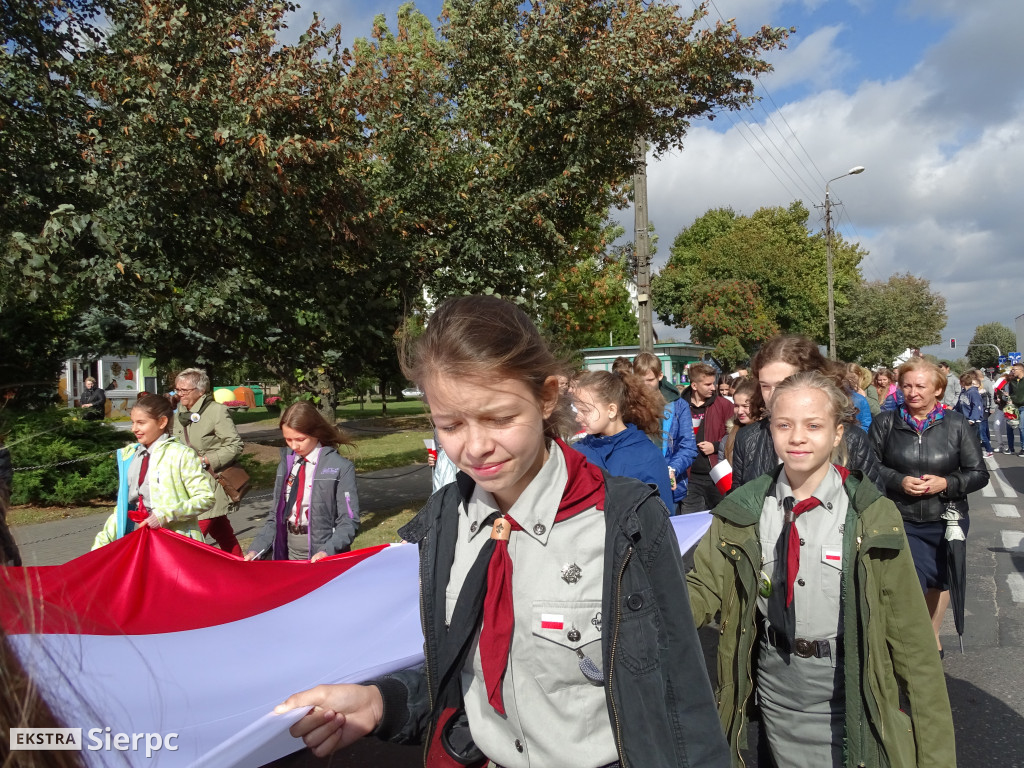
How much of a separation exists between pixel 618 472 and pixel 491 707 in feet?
8.92

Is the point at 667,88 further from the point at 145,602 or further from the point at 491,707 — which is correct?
the point at 491,707

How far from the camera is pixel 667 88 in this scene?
902cm

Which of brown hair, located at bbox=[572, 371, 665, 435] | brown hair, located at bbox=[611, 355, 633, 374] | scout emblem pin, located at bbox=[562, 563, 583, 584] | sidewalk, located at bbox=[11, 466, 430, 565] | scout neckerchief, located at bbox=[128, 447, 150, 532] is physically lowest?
sidewalk, located at bbox=[11, 466, 430, 565]

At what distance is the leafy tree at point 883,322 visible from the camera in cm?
5562

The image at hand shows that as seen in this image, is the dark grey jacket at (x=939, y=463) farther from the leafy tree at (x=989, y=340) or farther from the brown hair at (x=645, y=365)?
the leafy tree at (x=989, y=340)

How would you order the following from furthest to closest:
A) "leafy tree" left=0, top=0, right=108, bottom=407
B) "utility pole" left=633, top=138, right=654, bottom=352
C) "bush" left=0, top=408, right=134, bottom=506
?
"utility pole" left=633, top=138, right=654, bottom=352 < "bush" left=0, top=408, right=134, bottom=506 < "leafy tree" left=0, top=0, right=108, bottom=407

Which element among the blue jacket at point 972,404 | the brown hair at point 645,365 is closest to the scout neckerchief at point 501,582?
the brown hair at point 645,365

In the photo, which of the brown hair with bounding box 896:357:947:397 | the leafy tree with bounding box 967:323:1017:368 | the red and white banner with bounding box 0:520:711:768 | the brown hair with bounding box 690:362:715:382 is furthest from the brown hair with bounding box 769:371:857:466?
the leafy tree with bounding box 967:323:1017:368

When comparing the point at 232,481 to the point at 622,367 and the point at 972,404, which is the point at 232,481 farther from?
the point at 972,404

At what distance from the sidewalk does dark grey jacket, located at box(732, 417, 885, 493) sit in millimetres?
5308

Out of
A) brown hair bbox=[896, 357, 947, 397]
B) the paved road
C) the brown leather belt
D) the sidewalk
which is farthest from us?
the sidewalk

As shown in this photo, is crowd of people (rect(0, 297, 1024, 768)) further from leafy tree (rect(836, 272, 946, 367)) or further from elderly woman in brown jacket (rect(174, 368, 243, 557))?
leafy tree (rect(836, 272, 946, 367))

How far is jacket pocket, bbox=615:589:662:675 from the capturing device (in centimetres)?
155

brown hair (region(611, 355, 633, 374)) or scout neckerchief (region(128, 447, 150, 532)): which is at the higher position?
brown hair (region(611, 355, 633, 374))
